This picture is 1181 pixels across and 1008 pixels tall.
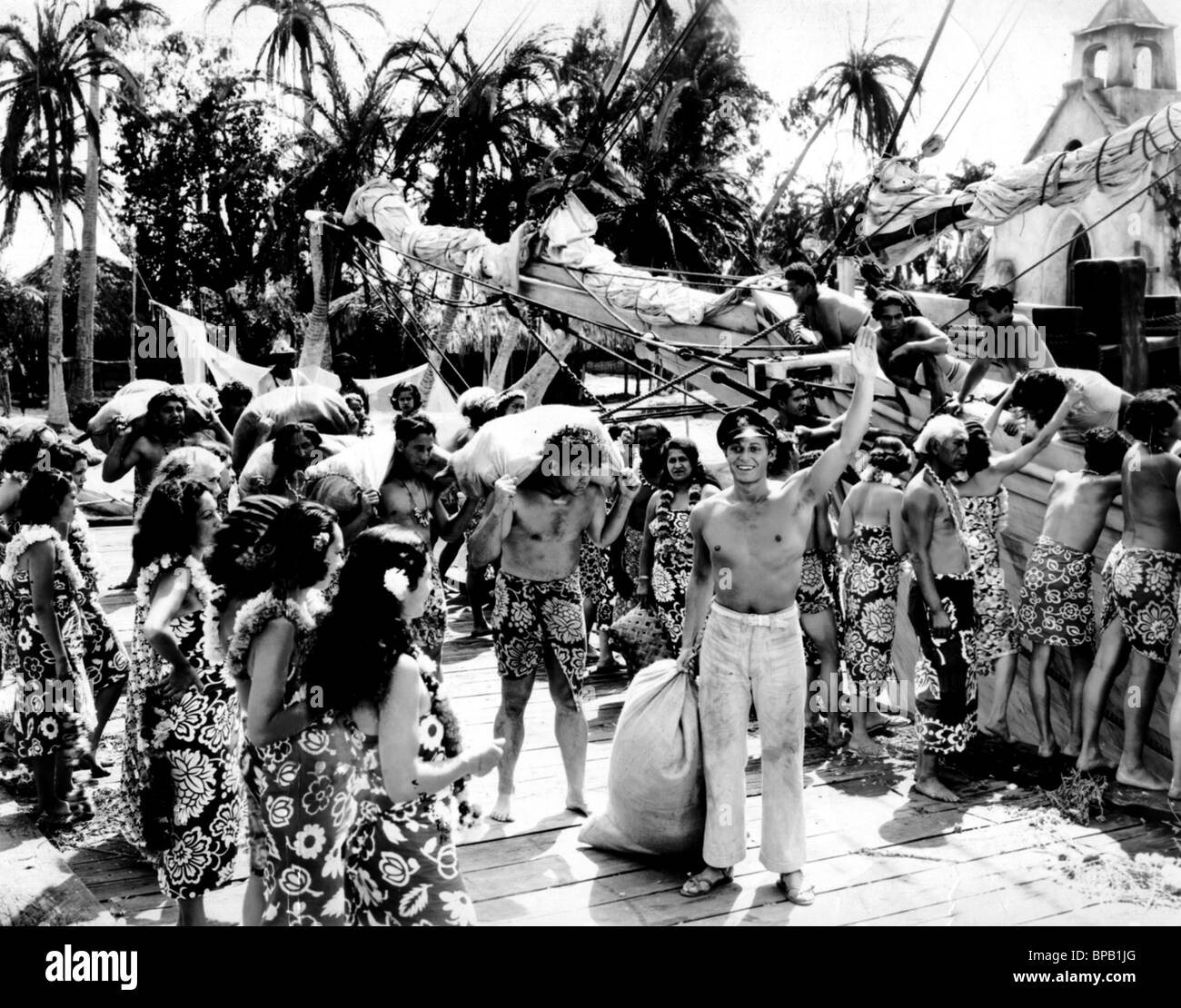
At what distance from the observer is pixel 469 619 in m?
8.60

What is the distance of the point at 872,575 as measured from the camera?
5.62m

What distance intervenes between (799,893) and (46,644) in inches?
124

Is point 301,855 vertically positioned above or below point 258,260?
below

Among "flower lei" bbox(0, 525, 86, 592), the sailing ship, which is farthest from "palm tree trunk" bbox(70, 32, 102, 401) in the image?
"flower lei" bbox(0, 525, 86, 592)

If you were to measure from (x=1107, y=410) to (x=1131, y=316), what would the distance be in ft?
5.82

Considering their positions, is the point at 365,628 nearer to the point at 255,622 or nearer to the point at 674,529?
the point at 255,622

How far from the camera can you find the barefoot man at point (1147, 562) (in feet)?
15.4

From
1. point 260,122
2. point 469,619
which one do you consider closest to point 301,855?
point 469,619

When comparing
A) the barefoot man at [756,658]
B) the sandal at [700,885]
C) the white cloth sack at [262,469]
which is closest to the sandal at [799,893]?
the barefoot man at [756,658]

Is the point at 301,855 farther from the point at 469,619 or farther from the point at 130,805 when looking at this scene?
the point at 469,619

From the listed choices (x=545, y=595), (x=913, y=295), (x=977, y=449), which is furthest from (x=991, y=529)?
(x=913, y=295)
